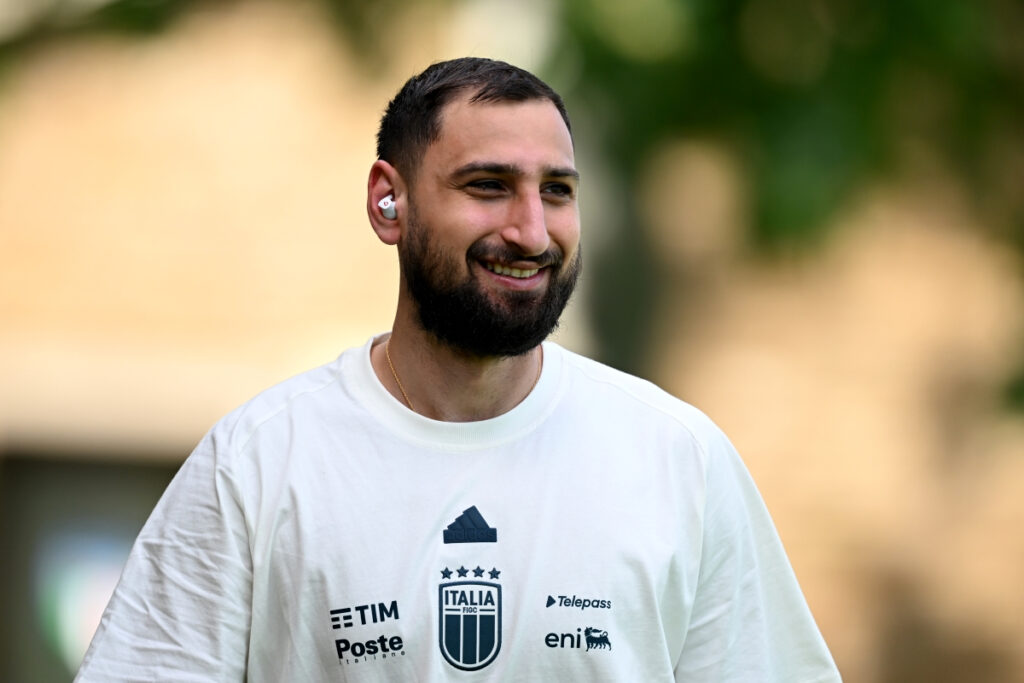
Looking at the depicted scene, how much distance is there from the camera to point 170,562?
2527mm

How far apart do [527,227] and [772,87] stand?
3616mm

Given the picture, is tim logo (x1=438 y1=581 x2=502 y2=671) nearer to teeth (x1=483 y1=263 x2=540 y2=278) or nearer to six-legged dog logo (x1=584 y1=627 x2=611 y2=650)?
six-legged dog logo (x1=584 y1=627 x2=611 y2=650)

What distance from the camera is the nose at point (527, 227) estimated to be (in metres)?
2.52

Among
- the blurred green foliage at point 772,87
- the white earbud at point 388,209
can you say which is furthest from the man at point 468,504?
the blurred green foliage at point 772,87

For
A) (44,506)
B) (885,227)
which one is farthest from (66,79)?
(885,227)

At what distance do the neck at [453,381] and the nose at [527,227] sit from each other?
225mm

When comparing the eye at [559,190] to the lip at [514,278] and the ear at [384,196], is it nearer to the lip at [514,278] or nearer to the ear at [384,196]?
the lip at [514,278]

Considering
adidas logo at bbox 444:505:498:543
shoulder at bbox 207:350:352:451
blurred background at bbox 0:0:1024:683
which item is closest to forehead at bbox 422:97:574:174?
shoulder at bbox 207:350:352:451

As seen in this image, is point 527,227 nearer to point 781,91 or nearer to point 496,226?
point 496,226

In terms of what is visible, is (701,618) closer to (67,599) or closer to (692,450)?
(692,450)

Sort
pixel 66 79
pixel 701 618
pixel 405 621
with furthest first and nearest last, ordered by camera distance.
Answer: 1. pixel 66 79
2. pixel 701 618
3. pixel 405 621

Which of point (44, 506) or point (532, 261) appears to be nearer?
point (532, 261)

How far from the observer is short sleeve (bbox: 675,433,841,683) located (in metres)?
2.61

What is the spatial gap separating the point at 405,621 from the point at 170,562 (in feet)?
1.33
